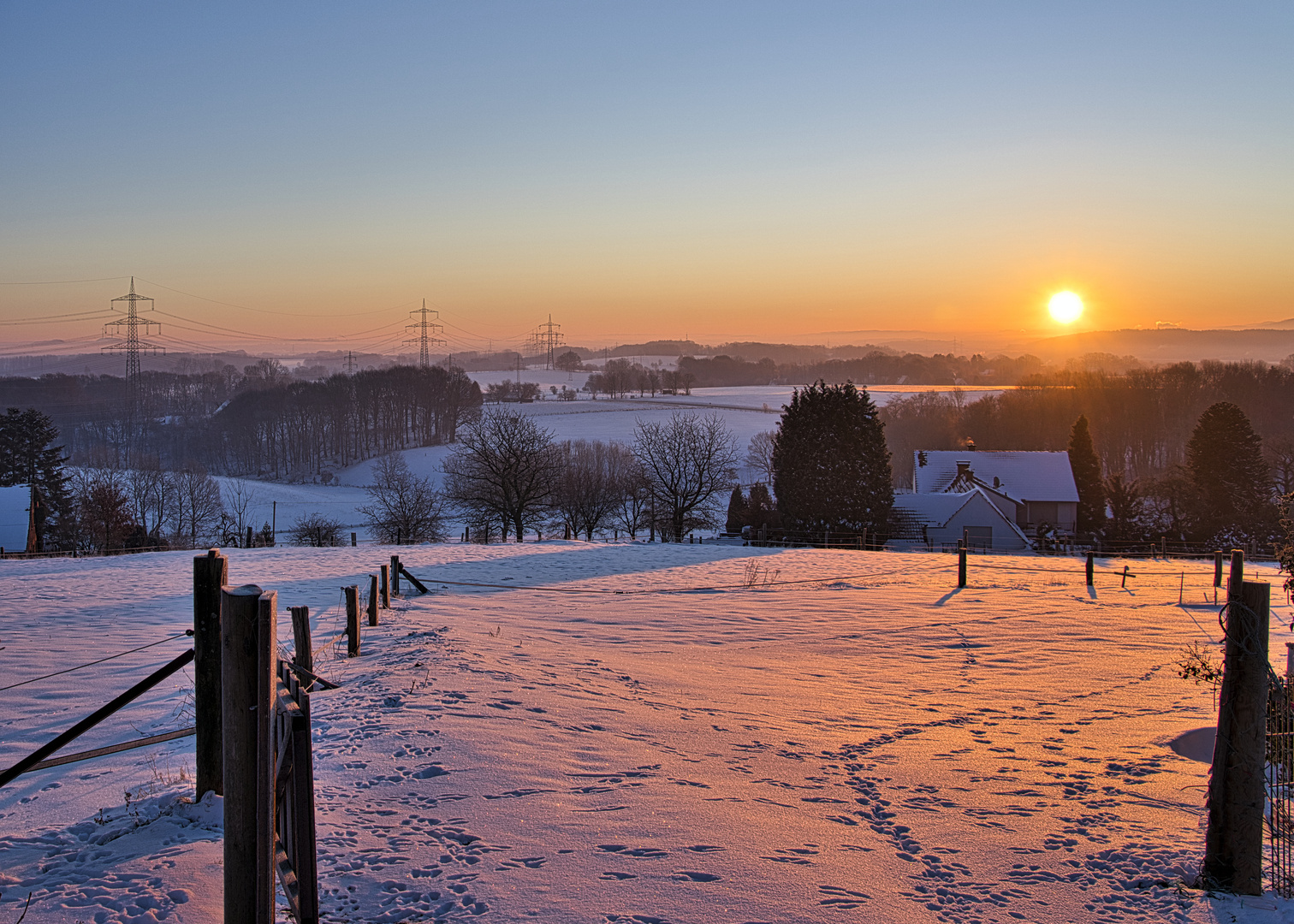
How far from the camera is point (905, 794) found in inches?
273

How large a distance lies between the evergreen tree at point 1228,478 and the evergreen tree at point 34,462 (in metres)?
63.1

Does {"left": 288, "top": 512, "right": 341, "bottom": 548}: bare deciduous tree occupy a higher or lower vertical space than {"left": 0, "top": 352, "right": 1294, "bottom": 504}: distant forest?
lower

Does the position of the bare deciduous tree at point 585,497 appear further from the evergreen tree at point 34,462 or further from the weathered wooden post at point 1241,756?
the weathered wooden post at point 1241,756

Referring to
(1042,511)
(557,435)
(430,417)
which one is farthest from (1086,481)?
(430,417)

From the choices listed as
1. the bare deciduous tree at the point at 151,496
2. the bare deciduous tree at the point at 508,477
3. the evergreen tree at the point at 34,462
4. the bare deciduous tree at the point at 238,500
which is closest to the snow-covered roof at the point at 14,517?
the evergreen tree at the point at 34,462

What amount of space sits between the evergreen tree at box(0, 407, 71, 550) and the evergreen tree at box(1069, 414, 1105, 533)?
59247 mm

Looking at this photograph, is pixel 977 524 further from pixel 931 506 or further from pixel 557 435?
pixel 557 435

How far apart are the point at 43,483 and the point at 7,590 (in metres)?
35.8

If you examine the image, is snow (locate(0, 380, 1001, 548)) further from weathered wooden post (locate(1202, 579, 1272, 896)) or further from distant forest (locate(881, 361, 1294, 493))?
weathered wooden post (locate(1202, 579, 1272, 896))

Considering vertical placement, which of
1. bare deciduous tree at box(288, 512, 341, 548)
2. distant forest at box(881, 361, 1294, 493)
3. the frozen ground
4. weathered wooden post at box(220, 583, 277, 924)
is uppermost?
distant forest at box(881, 361, 1294, 493)

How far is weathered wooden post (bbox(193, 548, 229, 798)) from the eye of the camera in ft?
18.0

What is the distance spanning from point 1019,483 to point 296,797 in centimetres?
5216

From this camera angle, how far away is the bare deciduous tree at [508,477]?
146 ft

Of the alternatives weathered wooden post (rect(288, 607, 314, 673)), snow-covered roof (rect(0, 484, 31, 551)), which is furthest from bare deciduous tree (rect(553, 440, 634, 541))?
weathered wooden post (rect(288, 607, 314, 673))
